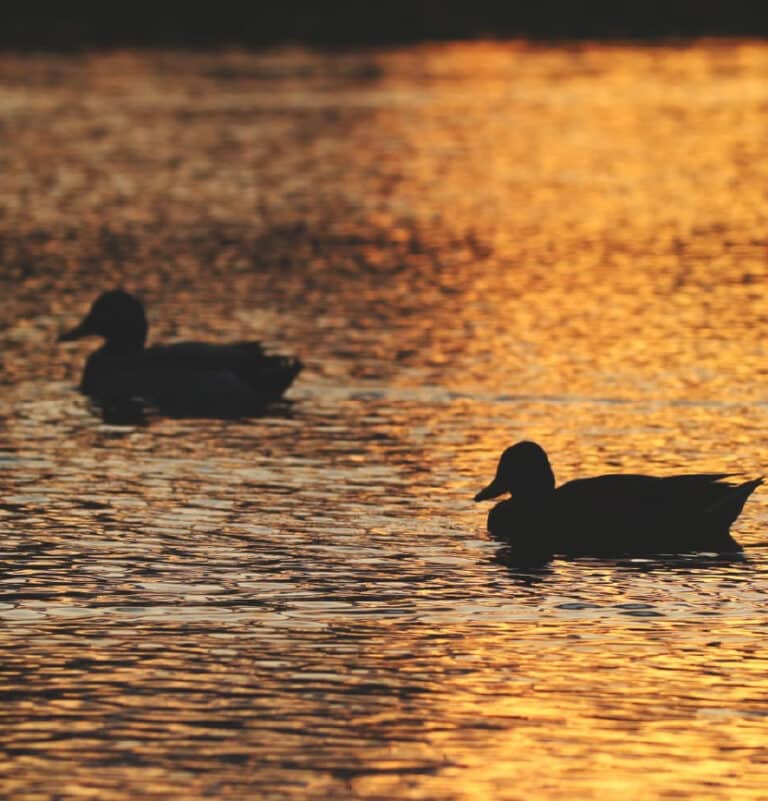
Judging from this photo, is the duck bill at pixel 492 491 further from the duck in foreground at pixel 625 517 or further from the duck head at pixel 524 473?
the duck in foreground at pixel 625 517

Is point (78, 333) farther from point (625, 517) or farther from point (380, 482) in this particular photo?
point (625, 517)

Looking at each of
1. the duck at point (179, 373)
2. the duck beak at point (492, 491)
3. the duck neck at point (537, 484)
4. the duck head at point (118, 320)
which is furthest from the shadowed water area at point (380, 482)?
the duck head at point (118, 320)

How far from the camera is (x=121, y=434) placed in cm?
2116

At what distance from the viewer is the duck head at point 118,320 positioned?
24.4m

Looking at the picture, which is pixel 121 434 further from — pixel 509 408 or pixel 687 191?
pixel 687 191

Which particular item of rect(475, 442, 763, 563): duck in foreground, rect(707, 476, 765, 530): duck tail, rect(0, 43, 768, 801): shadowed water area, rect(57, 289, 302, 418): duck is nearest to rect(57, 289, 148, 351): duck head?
rect(57, 289, 302, 418): duck

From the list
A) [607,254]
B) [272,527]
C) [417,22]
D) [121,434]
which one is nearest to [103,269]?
[607,254]

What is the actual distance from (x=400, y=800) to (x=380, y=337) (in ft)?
49.9

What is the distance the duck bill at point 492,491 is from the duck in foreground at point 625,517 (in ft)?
0.81

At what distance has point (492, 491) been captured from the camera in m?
17.2

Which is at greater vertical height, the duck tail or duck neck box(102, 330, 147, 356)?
duck neck box(102, 330, 147, 356)

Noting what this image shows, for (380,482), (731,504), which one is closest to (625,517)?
(731,504)

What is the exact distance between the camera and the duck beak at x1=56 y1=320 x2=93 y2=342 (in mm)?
24703

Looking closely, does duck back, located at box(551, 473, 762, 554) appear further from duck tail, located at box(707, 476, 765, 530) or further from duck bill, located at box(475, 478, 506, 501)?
duck bill, located at box(475, 478, 506, 501)
